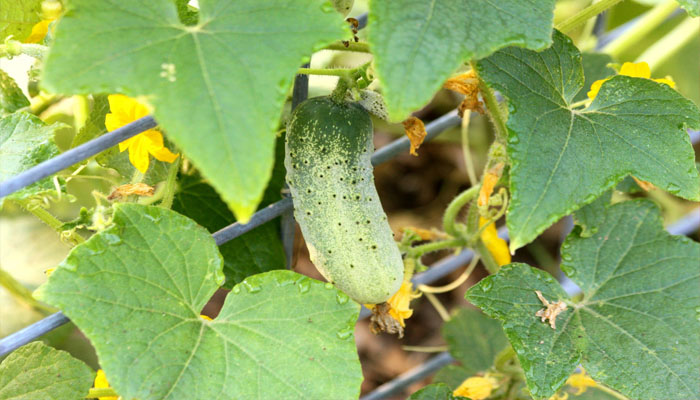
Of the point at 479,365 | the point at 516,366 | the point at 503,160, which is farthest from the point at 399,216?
the point at 503,160

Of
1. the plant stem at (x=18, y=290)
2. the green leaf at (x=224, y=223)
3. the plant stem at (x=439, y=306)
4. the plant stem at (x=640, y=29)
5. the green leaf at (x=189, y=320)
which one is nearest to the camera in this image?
the green leaf at (x=189, y=320)

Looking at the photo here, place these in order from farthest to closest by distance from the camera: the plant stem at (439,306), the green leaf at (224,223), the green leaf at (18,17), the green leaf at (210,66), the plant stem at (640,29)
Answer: the plant stem at (640,29), the plant stem at (439,306), the green leaf at (224,223), the green leaf at (18,17), the green leaf at (210,66)

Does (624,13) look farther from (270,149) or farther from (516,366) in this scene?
(270,149)

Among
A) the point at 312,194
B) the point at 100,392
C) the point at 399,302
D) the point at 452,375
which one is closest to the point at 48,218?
the point at 100,392

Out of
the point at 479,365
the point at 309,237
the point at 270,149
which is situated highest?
the point at 270,149

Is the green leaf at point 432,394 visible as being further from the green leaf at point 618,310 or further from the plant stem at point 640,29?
the plant stem at point 640,29

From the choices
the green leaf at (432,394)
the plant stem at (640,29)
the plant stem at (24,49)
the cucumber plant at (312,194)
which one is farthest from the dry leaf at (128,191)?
the plant stem at (640,29)

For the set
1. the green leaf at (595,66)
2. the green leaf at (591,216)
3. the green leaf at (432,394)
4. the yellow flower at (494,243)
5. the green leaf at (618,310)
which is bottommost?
the green leaf at (432,394)
